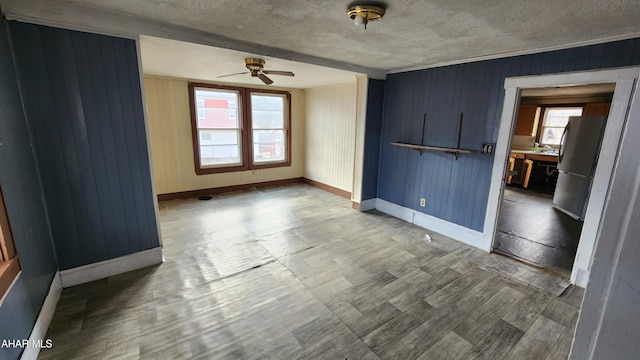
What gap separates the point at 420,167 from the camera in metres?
3.99

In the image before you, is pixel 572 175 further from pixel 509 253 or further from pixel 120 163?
pixel 120 163

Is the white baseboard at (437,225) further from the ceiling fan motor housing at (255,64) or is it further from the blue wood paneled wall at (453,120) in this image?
the ceiling fan motor housing at (255,64)

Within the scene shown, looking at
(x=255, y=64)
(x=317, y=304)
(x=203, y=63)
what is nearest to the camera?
(x=317, y=304)

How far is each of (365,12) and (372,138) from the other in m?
2.70

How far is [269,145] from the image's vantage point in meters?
6.14

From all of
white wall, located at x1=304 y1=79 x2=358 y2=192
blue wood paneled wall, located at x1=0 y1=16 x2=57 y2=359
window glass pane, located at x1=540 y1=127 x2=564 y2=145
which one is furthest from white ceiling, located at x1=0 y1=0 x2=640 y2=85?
window glass pane, located at x1=540 y1=127 x2=564 y2=145

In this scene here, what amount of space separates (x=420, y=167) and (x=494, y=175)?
1.00 metres

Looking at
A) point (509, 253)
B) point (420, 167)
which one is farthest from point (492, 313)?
point (420, 167)

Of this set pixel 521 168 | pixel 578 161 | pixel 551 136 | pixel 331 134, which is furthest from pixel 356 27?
pixel 551 136

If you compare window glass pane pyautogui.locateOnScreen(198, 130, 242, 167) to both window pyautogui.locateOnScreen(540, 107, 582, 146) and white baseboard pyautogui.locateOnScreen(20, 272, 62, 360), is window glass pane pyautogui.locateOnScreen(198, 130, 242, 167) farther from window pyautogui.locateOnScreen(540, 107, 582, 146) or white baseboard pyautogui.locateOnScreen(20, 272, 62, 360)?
window pyautogui.locateOnScreen(540, 107, 582, 146)

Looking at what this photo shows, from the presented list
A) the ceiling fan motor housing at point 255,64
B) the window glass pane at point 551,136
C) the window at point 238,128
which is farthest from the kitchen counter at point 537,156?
the ceiling fan motor housing at point 255,64

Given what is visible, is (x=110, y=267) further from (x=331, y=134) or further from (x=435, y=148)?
(x=331, y=134)

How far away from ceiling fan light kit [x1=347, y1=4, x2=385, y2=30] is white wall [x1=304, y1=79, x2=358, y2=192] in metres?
3.01

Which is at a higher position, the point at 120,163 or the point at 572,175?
the point at 120,163
